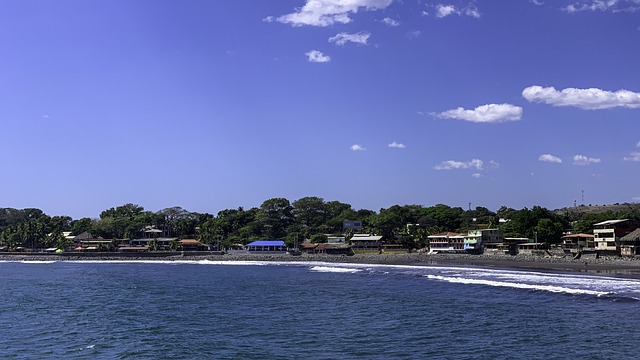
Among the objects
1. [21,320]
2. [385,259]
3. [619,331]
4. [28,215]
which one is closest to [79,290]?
[21,320]

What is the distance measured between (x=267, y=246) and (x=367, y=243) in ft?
71.1

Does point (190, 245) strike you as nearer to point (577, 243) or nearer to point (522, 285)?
point (577, 243)

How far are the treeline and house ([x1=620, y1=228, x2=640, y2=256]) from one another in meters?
27.1

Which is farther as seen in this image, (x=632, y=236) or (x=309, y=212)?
(x=309, y=212)

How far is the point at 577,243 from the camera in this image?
9456 centimetres

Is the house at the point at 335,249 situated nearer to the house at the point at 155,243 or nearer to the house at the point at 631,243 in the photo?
the house at the point at 155,243

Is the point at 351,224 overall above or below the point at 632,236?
above

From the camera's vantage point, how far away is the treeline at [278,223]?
396 feet

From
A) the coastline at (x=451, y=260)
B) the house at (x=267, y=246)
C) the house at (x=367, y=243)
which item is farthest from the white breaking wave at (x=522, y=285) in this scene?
the house at (x=267, y=246)

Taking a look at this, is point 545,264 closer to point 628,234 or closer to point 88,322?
point 628,234

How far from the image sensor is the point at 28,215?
6742 inches

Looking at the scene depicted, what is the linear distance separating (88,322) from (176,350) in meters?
10.1

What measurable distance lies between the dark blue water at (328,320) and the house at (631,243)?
1134 inches

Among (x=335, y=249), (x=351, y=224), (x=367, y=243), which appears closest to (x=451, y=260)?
(x=335, y=249)
